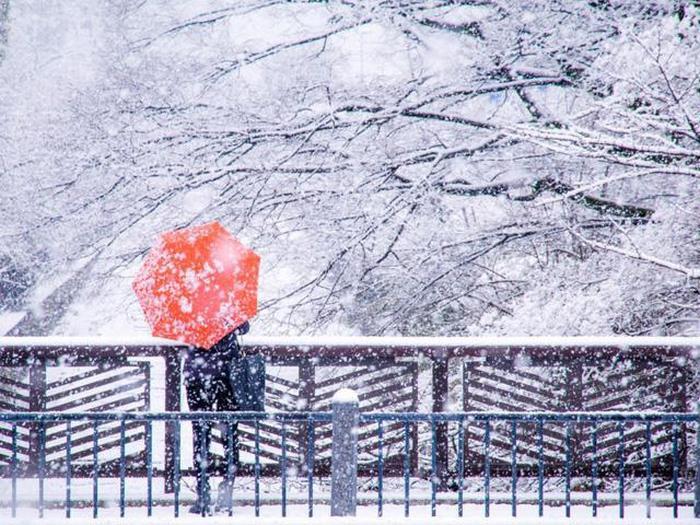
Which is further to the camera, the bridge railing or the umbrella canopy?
the bridge railing

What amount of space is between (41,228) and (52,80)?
2.31 metres

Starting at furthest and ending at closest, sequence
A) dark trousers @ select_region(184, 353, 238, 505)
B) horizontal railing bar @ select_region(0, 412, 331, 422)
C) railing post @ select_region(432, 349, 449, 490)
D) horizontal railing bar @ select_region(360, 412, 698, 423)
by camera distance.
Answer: railing post @ select_region(432, 349, 449, 490) → dark trousers @ select_region(184, 353, 238, 505) → horizontal railing bar @ select_region(360, 412, 698, 423) → horizontal railing bar @ select_region(0, 412, 331, 422)

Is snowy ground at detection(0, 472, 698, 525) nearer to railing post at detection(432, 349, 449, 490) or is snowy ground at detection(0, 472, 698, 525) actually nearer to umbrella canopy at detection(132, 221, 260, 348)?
railing post at detection(432, 349, 449, 490)

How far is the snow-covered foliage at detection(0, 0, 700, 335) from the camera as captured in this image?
9.56 metres

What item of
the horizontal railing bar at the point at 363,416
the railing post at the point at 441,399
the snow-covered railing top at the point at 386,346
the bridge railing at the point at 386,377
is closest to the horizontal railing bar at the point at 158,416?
the horizontal railing bar at the point at 363,416

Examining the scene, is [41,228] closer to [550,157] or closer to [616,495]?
[550,157]

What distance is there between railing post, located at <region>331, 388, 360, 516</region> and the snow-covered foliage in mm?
4947

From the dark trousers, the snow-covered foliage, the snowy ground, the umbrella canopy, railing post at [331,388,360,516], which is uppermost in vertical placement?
the snow-covered foliage

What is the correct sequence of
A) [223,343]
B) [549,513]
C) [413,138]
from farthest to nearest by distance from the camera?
[413,138] < [549,513] < [223,343]

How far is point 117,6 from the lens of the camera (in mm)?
10469

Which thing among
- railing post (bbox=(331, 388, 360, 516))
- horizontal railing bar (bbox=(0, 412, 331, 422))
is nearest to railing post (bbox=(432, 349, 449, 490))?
railing post (bbox=(331, 388, 360, 516))

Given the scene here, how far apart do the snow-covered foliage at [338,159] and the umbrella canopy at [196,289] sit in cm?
432

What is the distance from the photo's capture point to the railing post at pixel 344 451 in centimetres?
482

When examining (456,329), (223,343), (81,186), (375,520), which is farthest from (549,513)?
(81,186)
